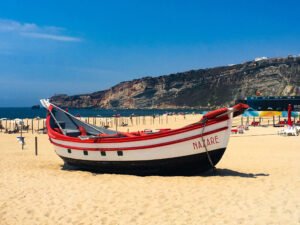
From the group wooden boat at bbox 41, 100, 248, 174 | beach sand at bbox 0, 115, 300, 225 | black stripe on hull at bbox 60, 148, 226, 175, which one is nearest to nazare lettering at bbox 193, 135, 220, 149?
wooden boat at bbox 41, 100, 248, 174

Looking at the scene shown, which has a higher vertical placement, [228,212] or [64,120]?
[64,120]

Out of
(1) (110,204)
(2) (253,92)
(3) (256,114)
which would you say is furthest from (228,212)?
(2) (253,92)

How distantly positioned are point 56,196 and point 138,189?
2345 millimetres

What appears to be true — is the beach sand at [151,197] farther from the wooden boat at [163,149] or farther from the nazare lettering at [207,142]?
the nazare lettering at [207,142]

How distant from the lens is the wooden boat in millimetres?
12531

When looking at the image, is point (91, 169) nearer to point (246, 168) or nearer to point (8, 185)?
point (8, 185)

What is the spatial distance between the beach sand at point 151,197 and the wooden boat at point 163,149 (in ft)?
1.44

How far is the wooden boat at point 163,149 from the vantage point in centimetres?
1253

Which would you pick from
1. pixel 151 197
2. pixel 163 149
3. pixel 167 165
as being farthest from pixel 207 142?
pixel 151 197

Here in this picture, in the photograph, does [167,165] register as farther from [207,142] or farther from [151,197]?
[151,197]

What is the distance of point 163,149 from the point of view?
13.0 metres

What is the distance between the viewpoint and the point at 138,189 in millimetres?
11484

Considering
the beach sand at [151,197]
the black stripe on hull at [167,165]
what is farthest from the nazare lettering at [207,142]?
the beach sand at [151,197]

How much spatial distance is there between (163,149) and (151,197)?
2727 mm
